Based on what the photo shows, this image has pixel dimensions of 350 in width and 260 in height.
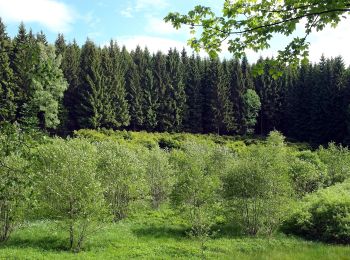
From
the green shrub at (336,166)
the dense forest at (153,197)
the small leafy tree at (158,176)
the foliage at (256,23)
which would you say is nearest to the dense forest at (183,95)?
the dense forest at (153,197)

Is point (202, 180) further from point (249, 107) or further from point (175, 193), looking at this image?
point (249, 107)

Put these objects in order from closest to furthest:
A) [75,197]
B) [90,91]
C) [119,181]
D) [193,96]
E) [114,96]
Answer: [75,197]
[119,181]
[90,91]
[114,96]
[193,96]

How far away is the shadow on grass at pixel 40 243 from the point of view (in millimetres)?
20172

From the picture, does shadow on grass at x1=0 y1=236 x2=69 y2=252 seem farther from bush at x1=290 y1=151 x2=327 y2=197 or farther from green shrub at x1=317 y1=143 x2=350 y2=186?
green shrub at x1=317 y1=143 x2=350 y2=186

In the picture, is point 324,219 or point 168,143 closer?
point 324,219

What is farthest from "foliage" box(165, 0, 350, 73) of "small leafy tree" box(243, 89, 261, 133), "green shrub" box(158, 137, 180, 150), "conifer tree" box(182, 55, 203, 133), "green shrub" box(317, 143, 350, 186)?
"small leafy tree" box(243, 89, 261, 133)

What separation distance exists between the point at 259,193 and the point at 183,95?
59.8 meters

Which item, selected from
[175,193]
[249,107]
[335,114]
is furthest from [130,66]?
[175,193]

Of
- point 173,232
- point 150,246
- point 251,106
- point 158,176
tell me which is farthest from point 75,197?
point 251,106

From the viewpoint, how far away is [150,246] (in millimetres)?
20844

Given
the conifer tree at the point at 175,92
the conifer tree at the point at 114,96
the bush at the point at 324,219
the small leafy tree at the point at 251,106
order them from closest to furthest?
the bush at the point at 324,219 → the conifer tree at the point at 114,96 → the conifer tree at the point at 175,92 → the small leafy tree at the point at 251,106

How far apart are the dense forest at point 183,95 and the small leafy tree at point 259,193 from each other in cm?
4264

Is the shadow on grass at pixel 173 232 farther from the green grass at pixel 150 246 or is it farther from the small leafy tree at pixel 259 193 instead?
the small leafy tree at pixel 259 193

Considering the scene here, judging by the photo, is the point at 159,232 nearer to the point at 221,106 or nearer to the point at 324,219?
the point at 324,219
